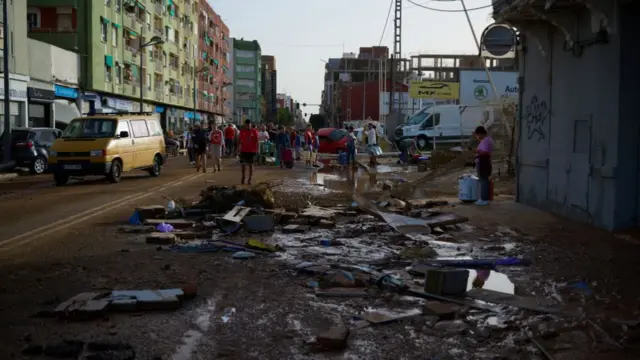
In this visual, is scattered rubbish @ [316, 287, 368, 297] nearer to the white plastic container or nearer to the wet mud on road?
the wet mud on road

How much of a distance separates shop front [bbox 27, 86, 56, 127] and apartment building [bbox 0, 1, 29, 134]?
2.57 feet

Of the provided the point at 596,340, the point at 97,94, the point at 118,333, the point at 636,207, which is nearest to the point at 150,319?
the point at 118,333

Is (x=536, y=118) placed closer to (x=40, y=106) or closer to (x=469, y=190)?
(x=469, y=190)

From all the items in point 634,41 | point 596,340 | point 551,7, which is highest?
point 551,7

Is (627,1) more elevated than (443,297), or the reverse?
(627,1)

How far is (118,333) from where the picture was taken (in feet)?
16.5

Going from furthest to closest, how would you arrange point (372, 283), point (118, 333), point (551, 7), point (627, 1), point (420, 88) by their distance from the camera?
point (420, 88), point (551, 7), point (627, 1), point (372, 283), point (118, 333)

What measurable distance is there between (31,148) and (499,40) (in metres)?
18.3

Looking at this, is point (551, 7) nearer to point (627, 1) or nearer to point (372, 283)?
point (627, 1)

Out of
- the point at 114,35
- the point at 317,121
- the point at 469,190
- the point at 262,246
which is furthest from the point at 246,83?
the point at 262,246

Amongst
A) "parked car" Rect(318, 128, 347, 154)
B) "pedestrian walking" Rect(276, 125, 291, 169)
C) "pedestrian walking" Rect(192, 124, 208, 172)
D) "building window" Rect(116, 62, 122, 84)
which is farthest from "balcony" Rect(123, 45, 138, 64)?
"pedestrian walking" Rect(192, 124, 208, 172)

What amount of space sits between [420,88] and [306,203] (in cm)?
4044

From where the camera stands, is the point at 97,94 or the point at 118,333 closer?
the point at 118,333

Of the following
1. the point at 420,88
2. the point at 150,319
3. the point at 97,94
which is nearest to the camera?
the point at 150,319
